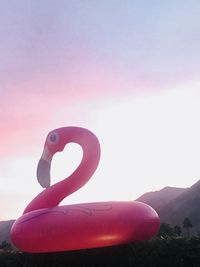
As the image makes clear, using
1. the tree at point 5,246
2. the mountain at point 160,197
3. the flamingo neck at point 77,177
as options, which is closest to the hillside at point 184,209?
the mountain at point 160,197

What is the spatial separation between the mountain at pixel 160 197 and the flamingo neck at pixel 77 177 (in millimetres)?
56064

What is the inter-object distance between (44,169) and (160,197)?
203 feet

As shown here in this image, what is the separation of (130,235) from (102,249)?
763mm

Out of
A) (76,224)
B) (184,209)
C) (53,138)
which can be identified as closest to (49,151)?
(53,138)

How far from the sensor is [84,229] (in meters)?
8.43

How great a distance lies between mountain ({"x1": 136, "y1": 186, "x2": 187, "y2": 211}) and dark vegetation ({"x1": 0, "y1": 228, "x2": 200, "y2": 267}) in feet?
186

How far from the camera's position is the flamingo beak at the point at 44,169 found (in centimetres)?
1023

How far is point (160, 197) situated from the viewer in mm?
70000

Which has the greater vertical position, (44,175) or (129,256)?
(44,175)

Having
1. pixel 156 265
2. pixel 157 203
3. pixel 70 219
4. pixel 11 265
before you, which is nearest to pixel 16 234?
pixel 11 265

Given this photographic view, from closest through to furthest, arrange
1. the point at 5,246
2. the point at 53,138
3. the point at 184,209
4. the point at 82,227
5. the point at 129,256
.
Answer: the point at 82,227 → the point at 129,256 → the point at 53,138 → the point at 5,246 → the point at 184,209

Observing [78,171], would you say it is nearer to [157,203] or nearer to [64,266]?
[64,266]

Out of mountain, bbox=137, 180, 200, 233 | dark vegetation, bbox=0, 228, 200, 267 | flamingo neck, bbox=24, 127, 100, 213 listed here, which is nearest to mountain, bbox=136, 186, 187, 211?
mountain, bbox=137, 180, 200, 233

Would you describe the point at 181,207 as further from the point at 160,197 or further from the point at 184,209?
the point at 160,197
